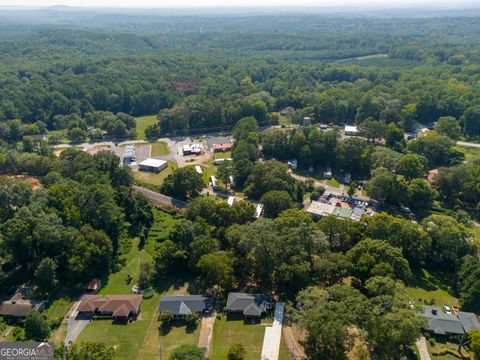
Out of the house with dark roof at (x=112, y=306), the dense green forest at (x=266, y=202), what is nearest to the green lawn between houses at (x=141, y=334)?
the house with dark roof at (x=112, y=306)

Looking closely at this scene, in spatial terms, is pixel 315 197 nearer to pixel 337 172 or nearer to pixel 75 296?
pixel 337 172

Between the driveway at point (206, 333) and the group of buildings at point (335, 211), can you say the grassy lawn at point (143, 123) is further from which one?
the driveway at point (206, 333)

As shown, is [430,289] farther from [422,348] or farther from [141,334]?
[141,334]

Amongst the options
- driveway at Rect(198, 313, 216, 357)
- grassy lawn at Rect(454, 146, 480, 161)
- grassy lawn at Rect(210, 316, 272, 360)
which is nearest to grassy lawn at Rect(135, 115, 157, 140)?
driveway at Rect(198, 313, 216, 357)

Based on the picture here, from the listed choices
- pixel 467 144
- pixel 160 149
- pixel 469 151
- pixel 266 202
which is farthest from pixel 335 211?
pixel 467 144

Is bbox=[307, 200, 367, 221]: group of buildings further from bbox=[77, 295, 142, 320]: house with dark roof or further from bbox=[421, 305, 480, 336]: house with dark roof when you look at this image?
bbox=[77, 295, 142, 320]: house with dark roof

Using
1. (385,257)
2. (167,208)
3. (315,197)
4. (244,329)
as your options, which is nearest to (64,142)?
(167,208)
